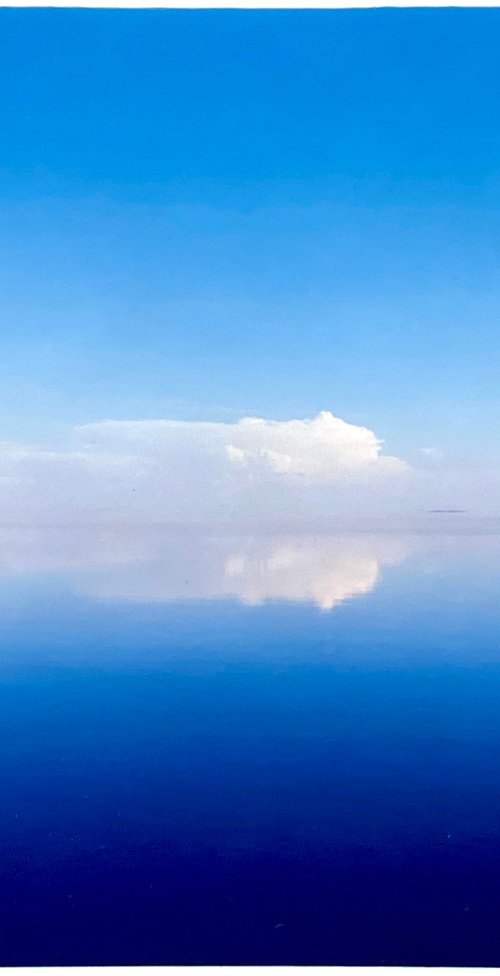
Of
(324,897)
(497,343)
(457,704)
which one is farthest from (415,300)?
(324,897)

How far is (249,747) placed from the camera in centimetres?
285

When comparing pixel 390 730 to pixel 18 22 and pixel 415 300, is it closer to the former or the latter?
pixel 415 300

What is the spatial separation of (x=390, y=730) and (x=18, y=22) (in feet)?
10.8

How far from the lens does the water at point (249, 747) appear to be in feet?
7.41

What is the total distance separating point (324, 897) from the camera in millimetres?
2309

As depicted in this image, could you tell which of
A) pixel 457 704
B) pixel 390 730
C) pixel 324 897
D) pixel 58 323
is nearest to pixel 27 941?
pixel 324 897

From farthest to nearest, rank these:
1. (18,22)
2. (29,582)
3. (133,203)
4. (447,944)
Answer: (29,582) → (133,203) → (18,22) → (447,944)

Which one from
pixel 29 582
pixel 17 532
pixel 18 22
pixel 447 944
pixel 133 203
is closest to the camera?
pixel 447 944

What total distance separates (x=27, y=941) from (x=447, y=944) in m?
1.40

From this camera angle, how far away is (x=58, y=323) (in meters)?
2.86

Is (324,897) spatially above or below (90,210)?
below

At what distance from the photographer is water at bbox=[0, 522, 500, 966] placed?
2.26 m

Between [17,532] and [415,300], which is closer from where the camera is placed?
[415,300]

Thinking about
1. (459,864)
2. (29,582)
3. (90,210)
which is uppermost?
(90,210)
